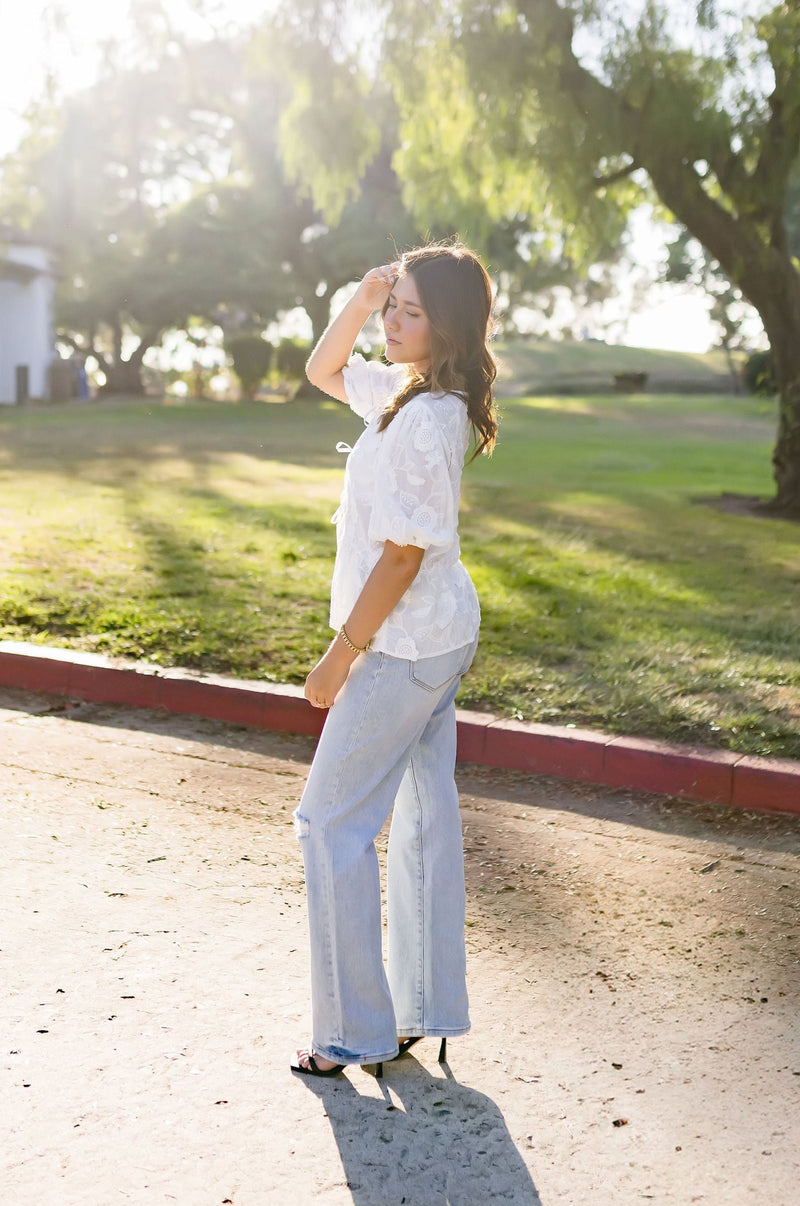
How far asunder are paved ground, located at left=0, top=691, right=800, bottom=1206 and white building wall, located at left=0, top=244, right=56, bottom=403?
2778 cm

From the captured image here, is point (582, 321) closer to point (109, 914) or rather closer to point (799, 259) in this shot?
point (799, 259)

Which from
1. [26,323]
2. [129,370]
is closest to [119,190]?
[129,370]

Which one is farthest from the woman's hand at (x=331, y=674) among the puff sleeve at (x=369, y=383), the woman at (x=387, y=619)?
the puff sleeve at (x=369, y=383)

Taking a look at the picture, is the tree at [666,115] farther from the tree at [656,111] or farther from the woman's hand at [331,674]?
the woman's hand at [331,674]

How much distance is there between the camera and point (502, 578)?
918 cm

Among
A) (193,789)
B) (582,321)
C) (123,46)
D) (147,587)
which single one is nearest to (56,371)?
(123,46)

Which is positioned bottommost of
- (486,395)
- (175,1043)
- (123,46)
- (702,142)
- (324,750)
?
(175,1043)

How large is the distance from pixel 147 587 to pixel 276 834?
12.4 feet

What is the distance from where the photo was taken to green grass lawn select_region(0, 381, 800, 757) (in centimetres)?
650

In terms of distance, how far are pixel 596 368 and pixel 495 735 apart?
41.6m

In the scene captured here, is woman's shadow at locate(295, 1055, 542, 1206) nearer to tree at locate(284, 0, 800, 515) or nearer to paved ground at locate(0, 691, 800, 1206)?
paved ground at locate(0, 691, 800, 1206)

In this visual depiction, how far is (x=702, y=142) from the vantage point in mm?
13406

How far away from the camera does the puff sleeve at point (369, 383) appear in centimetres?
335

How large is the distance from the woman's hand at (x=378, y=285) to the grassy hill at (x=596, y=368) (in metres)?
34.6
